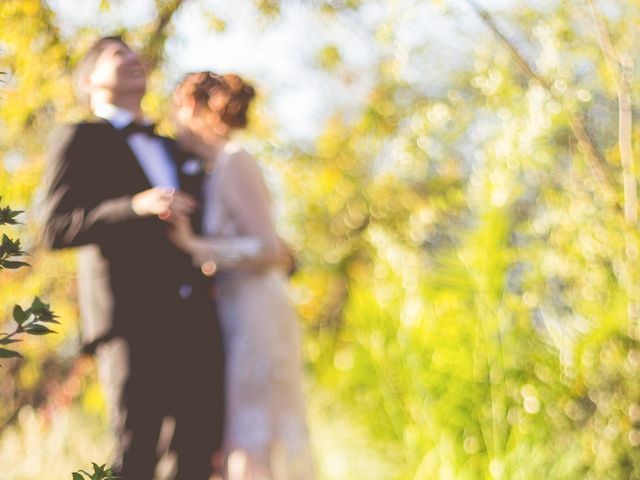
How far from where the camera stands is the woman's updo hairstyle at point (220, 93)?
3.50 meters

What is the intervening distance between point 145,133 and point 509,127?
1630 millimetres

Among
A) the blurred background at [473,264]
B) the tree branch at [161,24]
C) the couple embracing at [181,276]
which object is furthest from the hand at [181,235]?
the tree branch at [161,24]

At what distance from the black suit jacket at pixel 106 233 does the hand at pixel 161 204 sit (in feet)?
0.16

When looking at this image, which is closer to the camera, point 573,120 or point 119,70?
point 119,70

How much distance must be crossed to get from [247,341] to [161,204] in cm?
79

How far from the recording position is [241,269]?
11.5 feet

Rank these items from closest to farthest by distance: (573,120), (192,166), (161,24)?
(192,166)
(573,120)
(161,24)

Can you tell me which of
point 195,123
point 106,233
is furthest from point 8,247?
point 195,123

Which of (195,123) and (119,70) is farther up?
(119,70)

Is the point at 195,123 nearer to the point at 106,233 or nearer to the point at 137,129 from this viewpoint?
the point at 137,129

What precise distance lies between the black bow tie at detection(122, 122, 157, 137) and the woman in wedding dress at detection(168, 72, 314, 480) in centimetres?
30

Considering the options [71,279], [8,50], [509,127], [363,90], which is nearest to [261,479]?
[509,127]

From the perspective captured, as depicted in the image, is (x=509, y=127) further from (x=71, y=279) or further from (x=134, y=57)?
(x=71, y=279)

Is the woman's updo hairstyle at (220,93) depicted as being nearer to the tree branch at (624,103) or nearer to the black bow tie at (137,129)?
the black bow tie at (137,129)
